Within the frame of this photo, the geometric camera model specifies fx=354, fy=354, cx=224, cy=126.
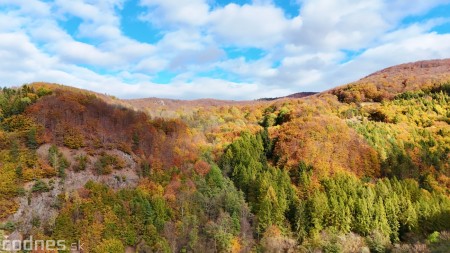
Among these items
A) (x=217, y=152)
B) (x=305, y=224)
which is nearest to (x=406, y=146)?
(x=305, y=224)

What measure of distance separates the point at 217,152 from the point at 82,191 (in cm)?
4672

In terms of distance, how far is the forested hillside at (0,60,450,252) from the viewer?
72500mm

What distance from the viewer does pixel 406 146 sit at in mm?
109250

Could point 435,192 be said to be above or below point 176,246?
above

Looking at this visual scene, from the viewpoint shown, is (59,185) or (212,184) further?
(212,184)

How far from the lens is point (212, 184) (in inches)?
3637

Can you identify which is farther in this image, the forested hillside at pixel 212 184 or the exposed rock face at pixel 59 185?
the forested hillside at pixel 212 184

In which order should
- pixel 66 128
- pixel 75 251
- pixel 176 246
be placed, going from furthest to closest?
pixel 66 128 → pixel 176 246 → pixel 75 251

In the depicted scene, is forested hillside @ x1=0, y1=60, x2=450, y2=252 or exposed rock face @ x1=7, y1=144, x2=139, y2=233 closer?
exposed rock face @ x1=7, y1=144, x2=139, y2=233

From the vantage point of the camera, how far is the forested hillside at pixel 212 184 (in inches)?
2854

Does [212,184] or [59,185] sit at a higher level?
[59,185]

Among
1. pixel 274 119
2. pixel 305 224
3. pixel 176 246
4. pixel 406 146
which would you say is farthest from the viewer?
pixel 274 119

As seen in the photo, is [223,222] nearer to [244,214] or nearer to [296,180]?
[244,214]

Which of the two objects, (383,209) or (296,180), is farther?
(296,180)
